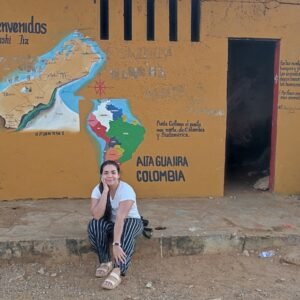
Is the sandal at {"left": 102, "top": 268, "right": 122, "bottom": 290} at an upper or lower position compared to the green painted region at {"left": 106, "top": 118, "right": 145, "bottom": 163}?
lower

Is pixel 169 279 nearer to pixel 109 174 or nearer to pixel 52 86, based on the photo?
pixel 109 174

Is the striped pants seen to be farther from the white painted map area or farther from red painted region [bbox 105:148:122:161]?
the white painted map area

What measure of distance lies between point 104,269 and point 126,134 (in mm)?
2335

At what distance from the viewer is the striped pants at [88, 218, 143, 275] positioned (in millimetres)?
4348

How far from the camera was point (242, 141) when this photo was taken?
9.17 metres

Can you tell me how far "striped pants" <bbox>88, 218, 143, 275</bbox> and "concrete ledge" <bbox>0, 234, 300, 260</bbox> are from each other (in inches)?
12.9

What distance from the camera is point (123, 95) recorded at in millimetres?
6270

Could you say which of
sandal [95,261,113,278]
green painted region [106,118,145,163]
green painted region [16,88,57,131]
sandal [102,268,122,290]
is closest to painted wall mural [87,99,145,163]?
green painted region [106,118,145,163]

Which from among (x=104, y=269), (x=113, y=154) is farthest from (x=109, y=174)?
(x=113, y=154)

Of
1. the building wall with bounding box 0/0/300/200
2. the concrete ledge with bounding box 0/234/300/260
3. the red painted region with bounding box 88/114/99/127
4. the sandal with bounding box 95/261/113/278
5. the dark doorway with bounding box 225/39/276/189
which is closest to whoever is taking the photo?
the sandal with bounding box 95/261/113/278

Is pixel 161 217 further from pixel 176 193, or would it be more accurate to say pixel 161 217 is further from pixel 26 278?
pixel 26 278

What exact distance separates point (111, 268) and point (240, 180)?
3.85m

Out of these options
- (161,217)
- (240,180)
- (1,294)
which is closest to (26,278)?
(1,294)

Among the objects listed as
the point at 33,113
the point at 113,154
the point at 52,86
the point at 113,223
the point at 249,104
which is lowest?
the point at 113,223
